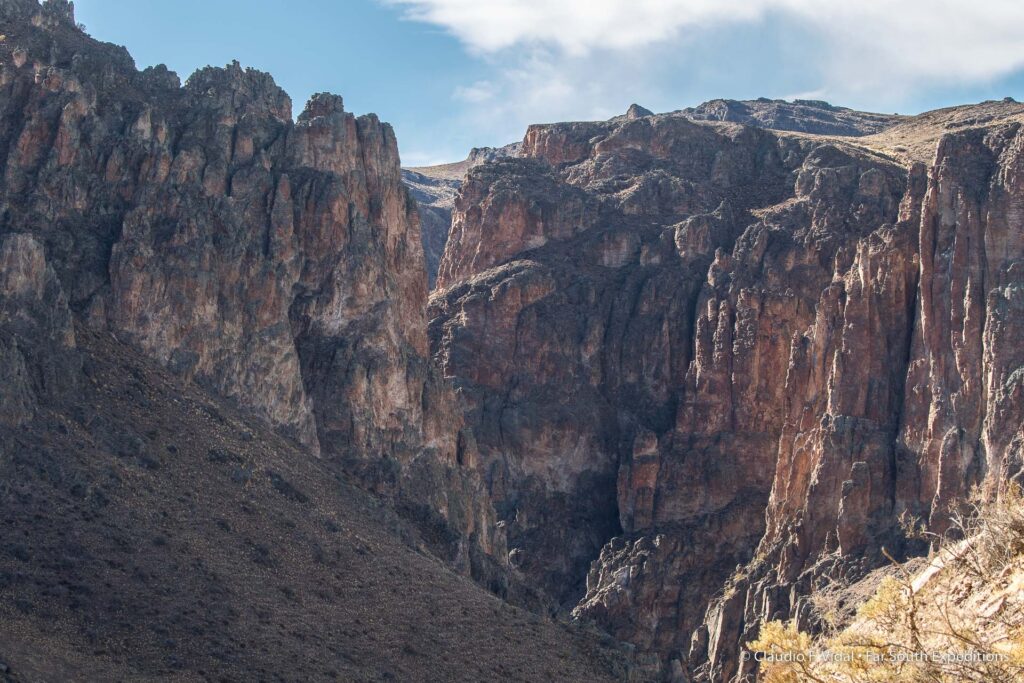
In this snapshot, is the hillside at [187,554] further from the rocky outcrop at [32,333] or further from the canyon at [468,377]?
the canyon at [468,377]

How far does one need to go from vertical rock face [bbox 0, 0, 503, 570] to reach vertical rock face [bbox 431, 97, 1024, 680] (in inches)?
1134

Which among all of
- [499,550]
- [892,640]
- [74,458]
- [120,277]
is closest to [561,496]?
[499,550]

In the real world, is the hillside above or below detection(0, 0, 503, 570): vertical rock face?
below

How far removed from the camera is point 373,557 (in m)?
76.8

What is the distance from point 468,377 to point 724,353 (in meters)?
23.5

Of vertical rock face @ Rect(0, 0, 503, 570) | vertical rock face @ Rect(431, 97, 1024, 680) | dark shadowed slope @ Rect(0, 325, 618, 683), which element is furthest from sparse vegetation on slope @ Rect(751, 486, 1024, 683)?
vertical rock face @ Rect(431, 97, 1024, 680)

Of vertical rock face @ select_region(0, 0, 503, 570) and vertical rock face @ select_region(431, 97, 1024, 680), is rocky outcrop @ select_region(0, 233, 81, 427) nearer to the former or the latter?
vertical rock face @ select_region(0, 0, 503, 570)

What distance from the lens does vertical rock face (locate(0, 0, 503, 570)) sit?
89.1 meters

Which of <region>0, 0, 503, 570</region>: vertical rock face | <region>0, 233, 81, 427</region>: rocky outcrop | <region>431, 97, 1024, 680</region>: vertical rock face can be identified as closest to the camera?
<region>0, 233, 81, 427</region>: rocky outcrop

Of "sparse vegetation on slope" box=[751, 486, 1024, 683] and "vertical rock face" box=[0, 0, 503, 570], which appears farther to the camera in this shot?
"vertical rock face" box=[0, 0, 503, 570]

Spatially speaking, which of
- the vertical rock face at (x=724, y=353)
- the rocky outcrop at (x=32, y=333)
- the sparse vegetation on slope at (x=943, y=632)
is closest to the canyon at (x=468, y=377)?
the rocky outcrop at (x=32, y=333)

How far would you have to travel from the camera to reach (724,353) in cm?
14025

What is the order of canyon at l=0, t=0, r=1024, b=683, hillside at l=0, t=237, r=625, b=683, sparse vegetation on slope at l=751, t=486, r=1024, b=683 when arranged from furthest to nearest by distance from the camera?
canyon at l=0, t=0, r=1024, b=683 → hillside at l=0, t=237, r=625, b=683 → sparse vegetation on slope at l=751, t=486, r=1024, b=683

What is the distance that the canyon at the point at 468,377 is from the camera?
6844 cm
